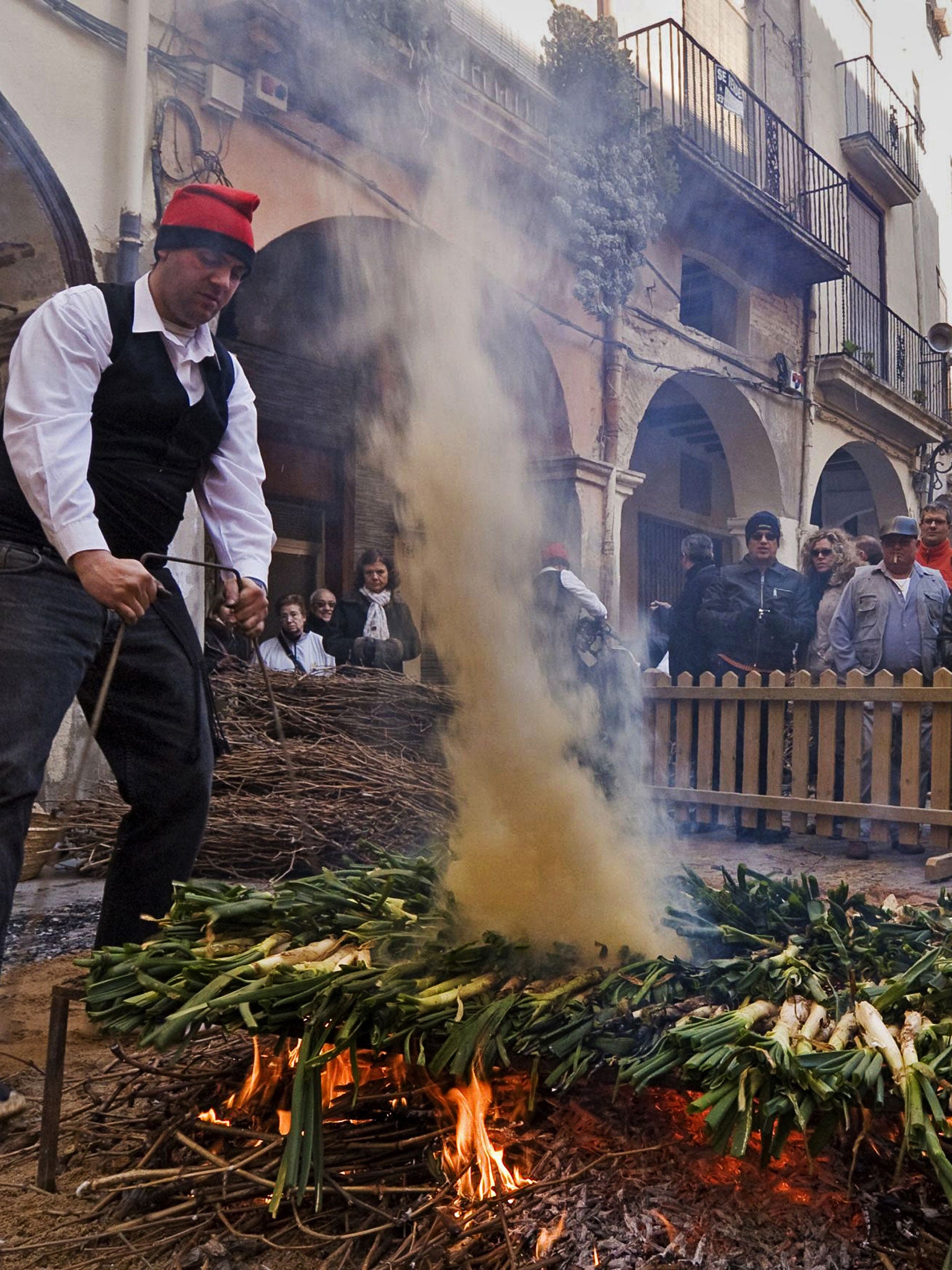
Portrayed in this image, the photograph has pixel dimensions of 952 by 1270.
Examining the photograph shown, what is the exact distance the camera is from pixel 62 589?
2.36 meters

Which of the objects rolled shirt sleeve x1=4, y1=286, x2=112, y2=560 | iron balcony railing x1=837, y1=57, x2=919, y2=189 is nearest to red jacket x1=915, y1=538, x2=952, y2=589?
rolled shirt sleeve x1=4, y1=286, x2=112, y2=560

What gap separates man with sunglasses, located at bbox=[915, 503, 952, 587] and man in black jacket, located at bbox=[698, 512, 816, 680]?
1.02m

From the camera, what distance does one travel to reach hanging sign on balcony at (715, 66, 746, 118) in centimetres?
990

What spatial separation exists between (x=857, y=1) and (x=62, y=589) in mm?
10948

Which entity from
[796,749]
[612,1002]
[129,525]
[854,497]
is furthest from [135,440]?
[854,497]

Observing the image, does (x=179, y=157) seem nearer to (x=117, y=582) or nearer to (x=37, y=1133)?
(x=117, y=582)

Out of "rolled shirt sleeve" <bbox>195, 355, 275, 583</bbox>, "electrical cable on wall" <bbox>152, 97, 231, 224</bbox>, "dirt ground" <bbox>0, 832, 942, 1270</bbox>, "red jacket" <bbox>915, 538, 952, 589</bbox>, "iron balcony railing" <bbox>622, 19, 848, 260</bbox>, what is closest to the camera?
"dirt ground" <bbox>0, 832, 942, 1270</bbox>

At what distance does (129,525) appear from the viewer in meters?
2.53

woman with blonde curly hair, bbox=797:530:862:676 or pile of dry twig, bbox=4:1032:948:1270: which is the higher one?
woman with blonde curly hair, bbox=797:530:862:676

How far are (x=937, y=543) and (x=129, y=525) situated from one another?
613cm

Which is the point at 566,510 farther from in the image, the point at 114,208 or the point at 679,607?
the point at 114,208

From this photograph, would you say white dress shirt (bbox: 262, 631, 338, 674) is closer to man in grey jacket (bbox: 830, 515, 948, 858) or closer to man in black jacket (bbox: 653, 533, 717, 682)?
man in black jacket (bbox: 653, 533, 717, 682)

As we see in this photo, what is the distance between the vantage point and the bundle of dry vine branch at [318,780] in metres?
4.65

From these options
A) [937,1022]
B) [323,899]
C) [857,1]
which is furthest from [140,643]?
[857,1]
